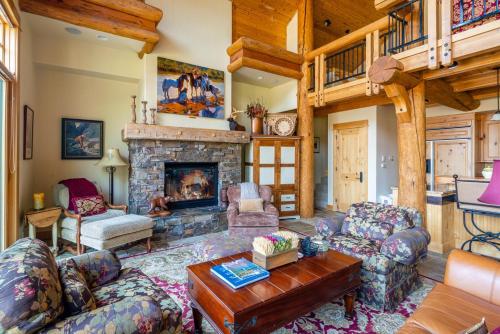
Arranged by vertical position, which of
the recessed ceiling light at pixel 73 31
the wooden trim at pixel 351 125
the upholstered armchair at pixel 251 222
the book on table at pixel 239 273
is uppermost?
the recessed ceiling light at pixel 73 31

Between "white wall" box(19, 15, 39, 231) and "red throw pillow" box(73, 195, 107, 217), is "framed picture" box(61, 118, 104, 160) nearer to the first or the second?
"white wall" box(19, 15, 39, 231)

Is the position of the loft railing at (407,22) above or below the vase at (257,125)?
above

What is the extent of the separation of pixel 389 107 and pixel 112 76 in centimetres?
587

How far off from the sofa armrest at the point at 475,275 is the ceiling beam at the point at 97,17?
14.5ft

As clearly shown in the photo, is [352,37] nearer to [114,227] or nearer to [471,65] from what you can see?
[471,65]

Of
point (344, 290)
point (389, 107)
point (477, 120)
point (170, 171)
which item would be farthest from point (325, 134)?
point (344, 290)

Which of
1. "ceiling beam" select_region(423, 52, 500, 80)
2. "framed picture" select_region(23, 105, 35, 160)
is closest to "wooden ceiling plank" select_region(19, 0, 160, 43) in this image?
"framed picture" select_region(23, 105, 35, 160)

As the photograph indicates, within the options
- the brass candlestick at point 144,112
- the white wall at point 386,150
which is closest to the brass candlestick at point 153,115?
the brass candlestick at point 144,112

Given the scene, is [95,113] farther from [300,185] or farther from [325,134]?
[325,134]

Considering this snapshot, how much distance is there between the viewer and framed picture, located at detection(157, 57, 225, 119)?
450 centimetres

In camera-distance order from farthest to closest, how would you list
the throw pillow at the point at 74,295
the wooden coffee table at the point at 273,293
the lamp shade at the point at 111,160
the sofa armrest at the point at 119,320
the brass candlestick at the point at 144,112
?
the brass candlestick at the point at 144,112, the lamp shade at the point at 111,160, the wooden coffee table at the point at 273,293, the throw pillow at the point at 74,295, the sofa armrest at the point at 119,320

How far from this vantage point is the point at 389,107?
5980 millimetres

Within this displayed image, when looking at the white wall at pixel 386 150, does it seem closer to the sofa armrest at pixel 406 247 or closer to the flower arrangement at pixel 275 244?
the sofa armrest at pixel 406 247

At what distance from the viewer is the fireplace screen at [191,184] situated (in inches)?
189
